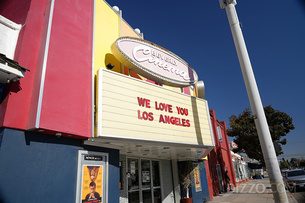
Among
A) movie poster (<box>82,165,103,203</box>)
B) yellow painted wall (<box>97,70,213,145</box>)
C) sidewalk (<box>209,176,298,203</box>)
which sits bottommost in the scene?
sidewalk (<box>209,176,298,203</box>)

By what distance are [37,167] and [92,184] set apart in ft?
5.55

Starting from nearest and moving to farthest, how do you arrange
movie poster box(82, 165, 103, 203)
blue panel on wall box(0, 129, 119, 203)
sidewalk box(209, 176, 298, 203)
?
blue panel on wall box(0, 129, 119, 203)
movie poster box(82, 165, 103, 203)
sidewalk box(209, 176, 298, 203)

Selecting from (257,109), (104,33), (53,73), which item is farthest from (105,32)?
(257,109)

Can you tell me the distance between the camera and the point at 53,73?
18.1 feet

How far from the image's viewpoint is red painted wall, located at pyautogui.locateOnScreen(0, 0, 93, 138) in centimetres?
495

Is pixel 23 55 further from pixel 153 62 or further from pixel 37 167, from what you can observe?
pixel 153 62

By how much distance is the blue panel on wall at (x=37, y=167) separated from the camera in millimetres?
4281

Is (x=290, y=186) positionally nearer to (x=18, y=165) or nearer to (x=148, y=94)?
(x=148, y=94)

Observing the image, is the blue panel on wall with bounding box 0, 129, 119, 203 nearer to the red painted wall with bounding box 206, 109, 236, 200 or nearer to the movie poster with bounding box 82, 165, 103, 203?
the movie poster with bounding box 82, 165, 103, 203

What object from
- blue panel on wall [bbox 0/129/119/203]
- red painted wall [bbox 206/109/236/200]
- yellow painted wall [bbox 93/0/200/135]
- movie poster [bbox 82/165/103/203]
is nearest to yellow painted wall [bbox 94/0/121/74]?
yellow painted wall [bbox 93/0/200/135]

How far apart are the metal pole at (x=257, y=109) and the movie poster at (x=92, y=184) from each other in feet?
16.0

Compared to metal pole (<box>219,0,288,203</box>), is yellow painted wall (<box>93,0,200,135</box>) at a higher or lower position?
higher

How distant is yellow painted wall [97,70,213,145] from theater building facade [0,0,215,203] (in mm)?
33

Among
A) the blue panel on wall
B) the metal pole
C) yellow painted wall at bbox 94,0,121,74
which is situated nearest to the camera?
the blue panel on wall
